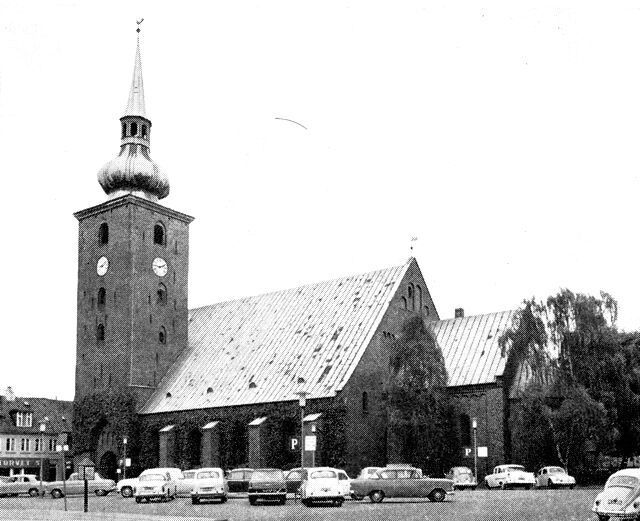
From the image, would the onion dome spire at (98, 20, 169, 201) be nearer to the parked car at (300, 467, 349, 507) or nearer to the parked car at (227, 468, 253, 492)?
the parked car at (227, 468, 253, 492)

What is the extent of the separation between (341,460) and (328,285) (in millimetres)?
16031

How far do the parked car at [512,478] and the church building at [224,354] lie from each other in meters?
3.65

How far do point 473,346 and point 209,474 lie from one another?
954 inches

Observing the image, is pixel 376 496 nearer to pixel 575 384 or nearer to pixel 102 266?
pixel 575 384

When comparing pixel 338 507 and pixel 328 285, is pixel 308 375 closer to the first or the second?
A: pixel 328 285

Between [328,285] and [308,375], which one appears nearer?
[308,375]

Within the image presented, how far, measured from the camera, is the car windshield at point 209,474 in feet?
136

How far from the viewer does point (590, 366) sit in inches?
2023

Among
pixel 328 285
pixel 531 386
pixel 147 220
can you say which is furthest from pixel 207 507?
pixel 147 220

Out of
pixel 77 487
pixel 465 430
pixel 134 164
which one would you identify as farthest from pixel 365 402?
pixel 134 164

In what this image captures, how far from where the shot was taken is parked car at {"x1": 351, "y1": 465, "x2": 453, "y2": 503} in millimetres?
39062

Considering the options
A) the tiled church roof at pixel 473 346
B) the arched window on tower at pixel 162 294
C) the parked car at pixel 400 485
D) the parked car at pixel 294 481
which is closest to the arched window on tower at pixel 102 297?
the arched window on tower at pixel 162 294

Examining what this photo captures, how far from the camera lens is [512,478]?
49562mm

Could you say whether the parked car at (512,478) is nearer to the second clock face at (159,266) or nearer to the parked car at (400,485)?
the parked car at (400,485)
